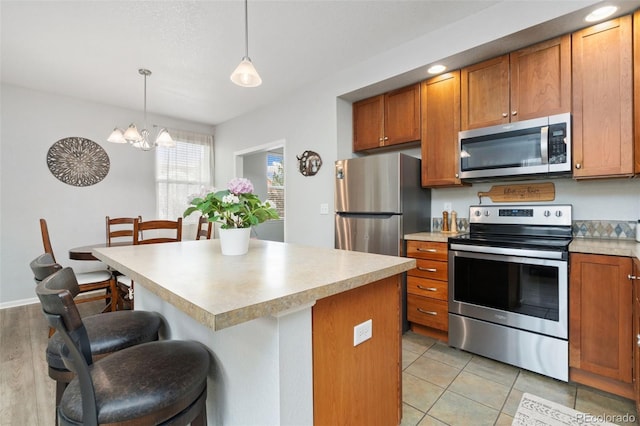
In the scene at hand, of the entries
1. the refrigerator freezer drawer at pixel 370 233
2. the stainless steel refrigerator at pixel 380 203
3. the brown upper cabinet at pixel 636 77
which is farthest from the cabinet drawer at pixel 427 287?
the brown upper cabinet at pixel 636 77

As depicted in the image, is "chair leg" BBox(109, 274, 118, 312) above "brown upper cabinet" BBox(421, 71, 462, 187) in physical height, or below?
below

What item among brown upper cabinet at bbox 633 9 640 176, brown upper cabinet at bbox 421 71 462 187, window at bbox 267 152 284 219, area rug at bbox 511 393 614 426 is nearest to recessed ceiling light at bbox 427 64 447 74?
brown upper cabinet at bbox 421 71 462 187

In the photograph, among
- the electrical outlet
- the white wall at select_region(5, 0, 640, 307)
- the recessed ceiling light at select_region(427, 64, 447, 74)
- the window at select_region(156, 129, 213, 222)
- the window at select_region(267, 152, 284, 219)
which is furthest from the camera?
the window at select_region(267, 152, 284, 219)

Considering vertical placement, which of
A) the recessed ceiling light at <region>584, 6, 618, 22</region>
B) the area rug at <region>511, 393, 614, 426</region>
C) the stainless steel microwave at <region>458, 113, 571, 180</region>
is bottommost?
the area rug at <region>511, 393, 614, 426</region>

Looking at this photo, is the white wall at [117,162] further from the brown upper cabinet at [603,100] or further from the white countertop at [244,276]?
the white countertop at [244,276]

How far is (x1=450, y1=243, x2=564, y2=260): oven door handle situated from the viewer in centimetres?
192

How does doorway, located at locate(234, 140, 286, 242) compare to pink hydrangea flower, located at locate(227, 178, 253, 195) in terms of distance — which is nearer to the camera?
pink hydrangea flower, located at locate(227, 178, 253, 195)

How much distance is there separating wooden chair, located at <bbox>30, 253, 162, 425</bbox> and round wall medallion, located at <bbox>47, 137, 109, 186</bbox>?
3.31 metres

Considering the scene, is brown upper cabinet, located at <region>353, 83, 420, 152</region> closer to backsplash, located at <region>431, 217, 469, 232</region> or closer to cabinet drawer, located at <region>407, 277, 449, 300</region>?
backsplash, located at <region>431, 217, 469, 232</region>

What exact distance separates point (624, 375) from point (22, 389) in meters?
3.68

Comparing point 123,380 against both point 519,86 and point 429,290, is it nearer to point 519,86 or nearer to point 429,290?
point 429,290

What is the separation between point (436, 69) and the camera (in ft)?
8.63

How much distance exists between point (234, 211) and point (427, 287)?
186 centimetres

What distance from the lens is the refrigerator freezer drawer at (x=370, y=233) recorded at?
2.66m
